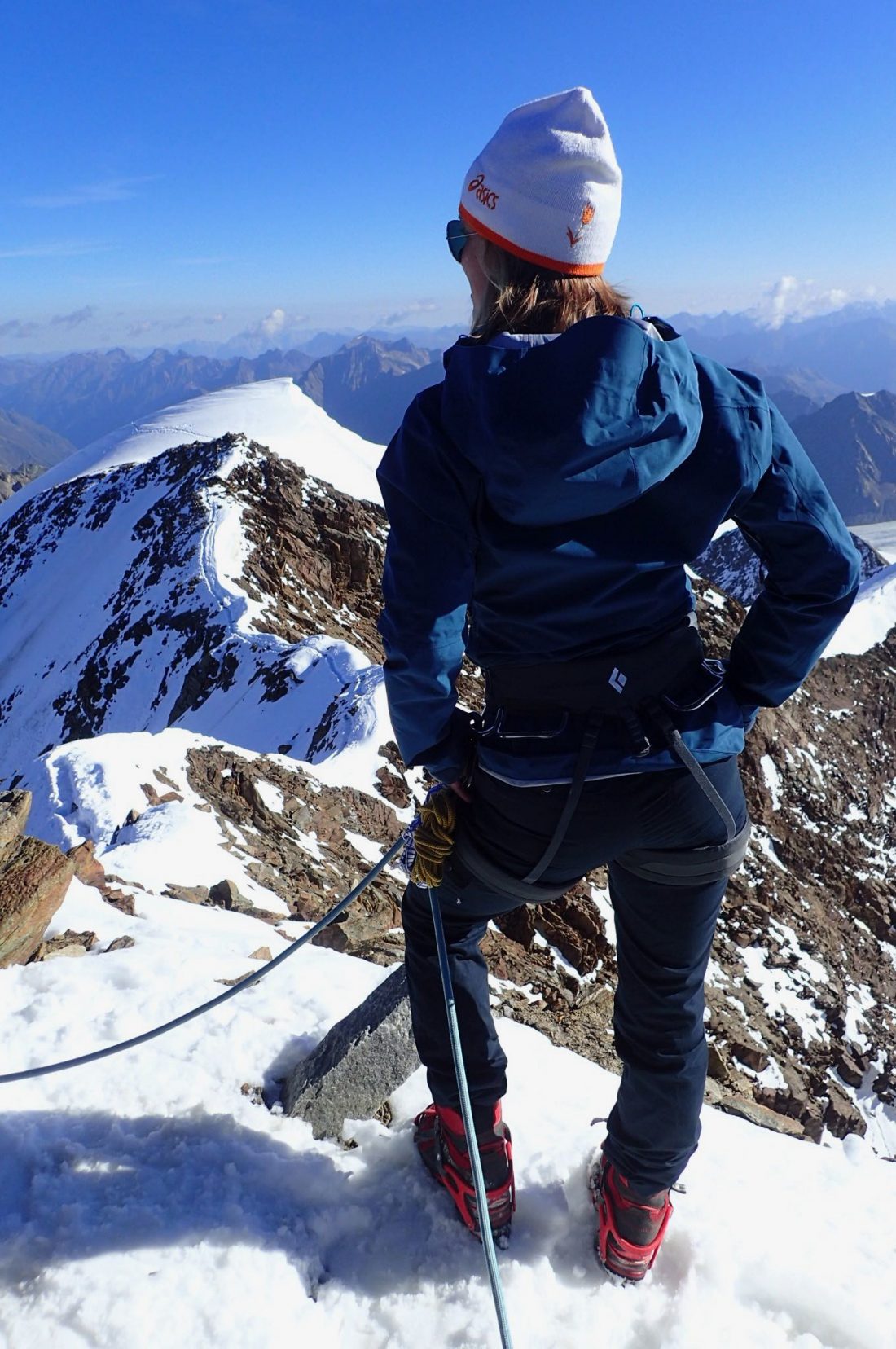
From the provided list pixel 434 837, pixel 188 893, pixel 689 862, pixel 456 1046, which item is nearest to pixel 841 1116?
pixel 188 893

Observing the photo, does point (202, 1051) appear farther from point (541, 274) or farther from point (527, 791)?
point (541, 274)

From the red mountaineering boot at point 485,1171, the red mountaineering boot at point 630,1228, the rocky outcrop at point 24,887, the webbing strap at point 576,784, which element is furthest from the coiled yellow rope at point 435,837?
the rocky outcrop at point 24,887

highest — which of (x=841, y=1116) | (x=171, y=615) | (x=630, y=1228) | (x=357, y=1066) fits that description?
(x=357, y=1066)

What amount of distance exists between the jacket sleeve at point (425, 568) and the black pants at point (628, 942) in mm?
363

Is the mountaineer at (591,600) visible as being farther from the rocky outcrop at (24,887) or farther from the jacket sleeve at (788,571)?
the rocky outcrop at (24,887)

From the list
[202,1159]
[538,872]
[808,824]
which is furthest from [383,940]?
[808,824]

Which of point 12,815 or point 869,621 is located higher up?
point 12,815

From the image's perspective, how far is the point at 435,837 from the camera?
2773mm

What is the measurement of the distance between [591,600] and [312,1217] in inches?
95.7

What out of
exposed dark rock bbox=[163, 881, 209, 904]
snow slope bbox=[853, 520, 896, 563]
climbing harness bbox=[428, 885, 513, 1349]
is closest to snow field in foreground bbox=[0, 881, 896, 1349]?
climbing harness bbox=[428, 885, 513, 1349]

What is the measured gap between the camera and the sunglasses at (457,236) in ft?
8.05

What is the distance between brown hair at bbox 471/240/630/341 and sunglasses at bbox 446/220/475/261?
87 millimetres

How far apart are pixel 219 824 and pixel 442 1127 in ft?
21.2

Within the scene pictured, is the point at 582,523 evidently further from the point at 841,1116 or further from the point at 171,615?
the point at 171,615
